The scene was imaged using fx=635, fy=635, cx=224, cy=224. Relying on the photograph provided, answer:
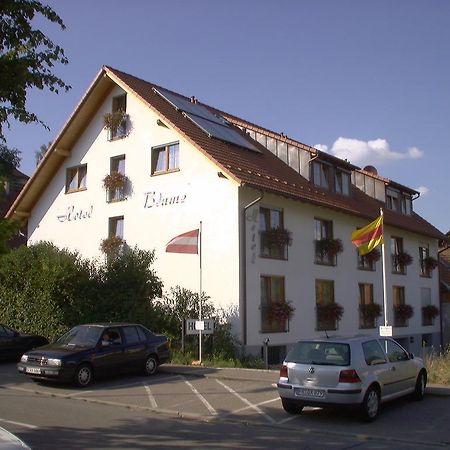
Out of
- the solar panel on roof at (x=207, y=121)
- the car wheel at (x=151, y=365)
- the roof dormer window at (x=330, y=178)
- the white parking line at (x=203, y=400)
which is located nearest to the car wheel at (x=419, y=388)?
the white parking line at (x=203, y=400)

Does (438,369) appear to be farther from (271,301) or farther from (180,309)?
(180,309)

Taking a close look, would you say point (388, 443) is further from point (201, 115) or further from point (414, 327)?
point (414, 327)

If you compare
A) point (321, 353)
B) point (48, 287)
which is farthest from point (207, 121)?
point (321, 353)

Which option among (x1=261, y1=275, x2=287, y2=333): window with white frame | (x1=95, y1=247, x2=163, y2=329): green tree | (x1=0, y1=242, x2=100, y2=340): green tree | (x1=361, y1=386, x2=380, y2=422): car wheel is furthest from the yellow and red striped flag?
(x1=0, y1=242, x2=100, y2=340): green tree

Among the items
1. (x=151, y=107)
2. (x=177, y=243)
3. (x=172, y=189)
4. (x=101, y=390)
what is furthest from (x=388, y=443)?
(x=151, y=107)

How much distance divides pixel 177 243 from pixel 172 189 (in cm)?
372

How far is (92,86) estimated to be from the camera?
1010 inches

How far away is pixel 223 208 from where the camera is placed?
21.8m

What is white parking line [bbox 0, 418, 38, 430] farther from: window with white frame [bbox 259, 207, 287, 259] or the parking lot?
window with white frame [bbox 259, 207, 287, 259]

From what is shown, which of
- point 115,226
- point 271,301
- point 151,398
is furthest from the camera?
point 115,226

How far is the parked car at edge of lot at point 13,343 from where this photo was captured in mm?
19750

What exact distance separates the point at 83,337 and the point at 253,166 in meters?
10.1

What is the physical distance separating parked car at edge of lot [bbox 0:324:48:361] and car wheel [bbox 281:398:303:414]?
11.4m

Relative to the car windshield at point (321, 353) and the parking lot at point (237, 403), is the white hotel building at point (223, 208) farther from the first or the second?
the car windshield at point (321, 353)
